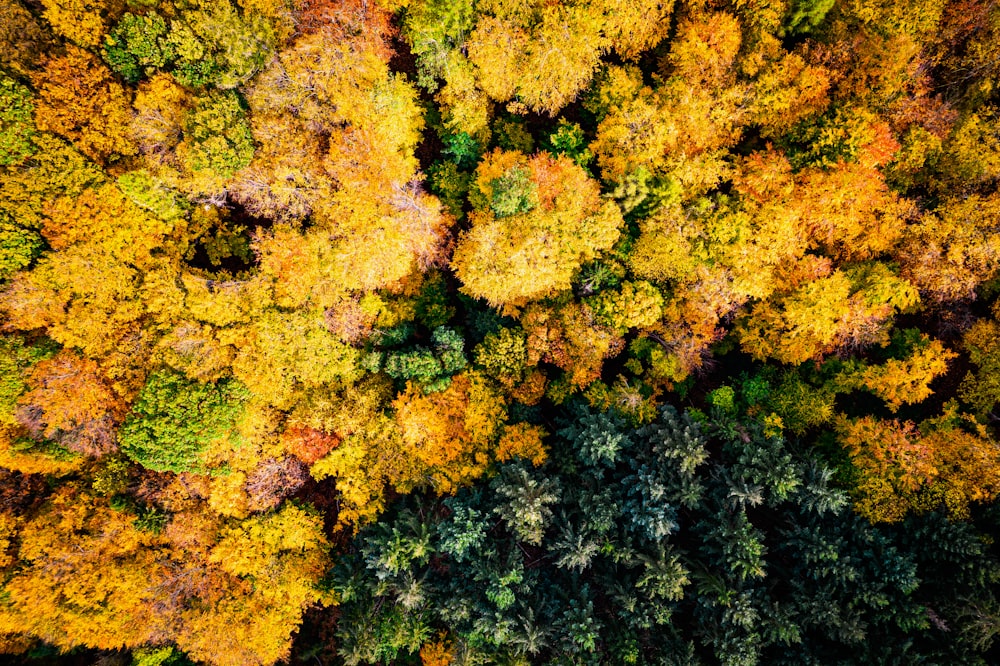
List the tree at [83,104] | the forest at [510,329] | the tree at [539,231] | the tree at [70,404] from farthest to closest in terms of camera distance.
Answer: the tree at [539,231], the tree at [70,404], the tree at [83,104], the forest at [510,329]

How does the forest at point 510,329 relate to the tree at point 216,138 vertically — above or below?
below

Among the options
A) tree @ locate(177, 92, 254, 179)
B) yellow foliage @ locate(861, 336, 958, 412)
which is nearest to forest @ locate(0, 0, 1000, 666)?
tree @ locate(177, 92, 254, 179)

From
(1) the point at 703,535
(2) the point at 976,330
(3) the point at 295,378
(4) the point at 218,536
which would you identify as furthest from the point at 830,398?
(4) the point at 218,536

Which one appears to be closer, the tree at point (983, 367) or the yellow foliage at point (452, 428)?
the tree at point (983, 367)

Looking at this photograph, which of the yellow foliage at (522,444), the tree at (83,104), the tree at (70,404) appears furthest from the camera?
the yellow foliage at (522,444)

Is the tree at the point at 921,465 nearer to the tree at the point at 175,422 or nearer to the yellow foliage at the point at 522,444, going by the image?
the yellow foliage at the point at 522,444

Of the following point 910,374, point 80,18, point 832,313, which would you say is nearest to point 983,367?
point 910,374

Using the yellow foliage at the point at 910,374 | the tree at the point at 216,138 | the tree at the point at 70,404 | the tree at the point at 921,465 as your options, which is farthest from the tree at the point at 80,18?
the tree at the point at 921,465

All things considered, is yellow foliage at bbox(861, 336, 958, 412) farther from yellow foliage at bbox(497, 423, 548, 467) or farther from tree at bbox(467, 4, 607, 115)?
tree at bbox(467, 4, 607, 115)

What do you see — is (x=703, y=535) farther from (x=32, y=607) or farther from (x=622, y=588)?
(x=32, y=607)
